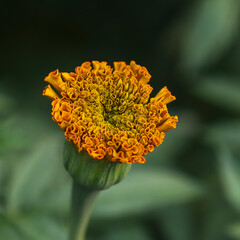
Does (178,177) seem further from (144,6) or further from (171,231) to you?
(144,6)

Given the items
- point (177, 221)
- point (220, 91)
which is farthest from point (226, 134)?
point (177, 221)

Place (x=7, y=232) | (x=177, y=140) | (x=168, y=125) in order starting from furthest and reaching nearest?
(x=177, y=140)
(x=7, y=232)
(x=168, y=125)

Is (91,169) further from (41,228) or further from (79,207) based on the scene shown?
(41,228)

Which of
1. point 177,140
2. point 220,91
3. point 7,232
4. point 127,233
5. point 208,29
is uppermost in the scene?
point 208,29

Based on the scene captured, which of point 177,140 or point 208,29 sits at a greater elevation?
point 208,29

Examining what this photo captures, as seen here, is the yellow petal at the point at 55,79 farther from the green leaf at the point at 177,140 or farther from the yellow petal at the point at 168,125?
the green leaf at the point at 177,140

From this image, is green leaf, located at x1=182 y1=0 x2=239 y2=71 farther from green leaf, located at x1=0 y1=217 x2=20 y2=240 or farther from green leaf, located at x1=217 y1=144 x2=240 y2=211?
green leaf, located at x1=0 y1=217 x2=20 y2=240

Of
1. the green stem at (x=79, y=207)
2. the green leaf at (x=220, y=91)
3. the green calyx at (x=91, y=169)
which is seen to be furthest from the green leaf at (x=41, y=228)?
the green leaf at (x=220, y=91)

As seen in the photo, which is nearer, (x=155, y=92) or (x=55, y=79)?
(x=55, y=79)
